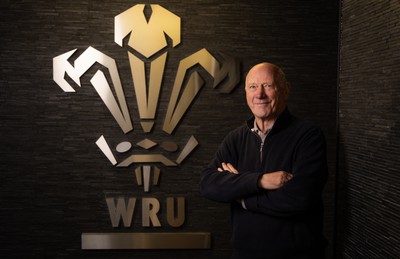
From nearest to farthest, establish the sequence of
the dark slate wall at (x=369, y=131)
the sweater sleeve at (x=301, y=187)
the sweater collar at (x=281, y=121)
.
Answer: the sweater sleeve at (x=301, y=187) → the sweater collar at (x=281, y=121) → the dark slate wall at (x=369, y=131)

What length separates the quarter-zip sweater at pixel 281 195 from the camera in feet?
5.92

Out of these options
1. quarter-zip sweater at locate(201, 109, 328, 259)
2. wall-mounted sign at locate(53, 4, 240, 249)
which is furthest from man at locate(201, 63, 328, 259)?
wall-mounted sign at locate(53, 4, 240, 249)

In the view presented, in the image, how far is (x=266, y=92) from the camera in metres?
1.96

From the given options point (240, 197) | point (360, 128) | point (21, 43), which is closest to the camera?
point (240, 197)

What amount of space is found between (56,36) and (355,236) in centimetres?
221

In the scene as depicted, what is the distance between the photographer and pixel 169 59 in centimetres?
292

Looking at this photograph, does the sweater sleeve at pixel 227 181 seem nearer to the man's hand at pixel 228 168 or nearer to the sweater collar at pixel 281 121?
the man's hand at pixel 228 168

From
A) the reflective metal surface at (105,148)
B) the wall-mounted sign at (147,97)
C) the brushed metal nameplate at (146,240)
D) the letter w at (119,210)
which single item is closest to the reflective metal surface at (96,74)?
the wall-mounted sign at (147,97)

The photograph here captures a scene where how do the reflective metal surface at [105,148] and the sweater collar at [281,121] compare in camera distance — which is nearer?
the sweater collar at [281,121]

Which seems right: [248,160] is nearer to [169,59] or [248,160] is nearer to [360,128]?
[360,128]

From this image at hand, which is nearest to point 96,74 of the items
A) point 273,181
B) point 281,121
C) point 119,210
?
point 119,210

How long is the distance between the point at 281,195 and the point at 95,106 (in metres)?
1.54

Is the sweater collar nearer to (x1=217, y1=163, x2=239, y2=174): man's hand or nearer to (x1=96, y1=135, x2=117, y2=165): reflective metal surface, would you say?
(x1=217, y1=163, x2=239, y2=174): man's hand

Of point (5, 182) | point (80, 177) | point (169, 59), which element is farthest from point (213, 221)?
point (5, 182)
